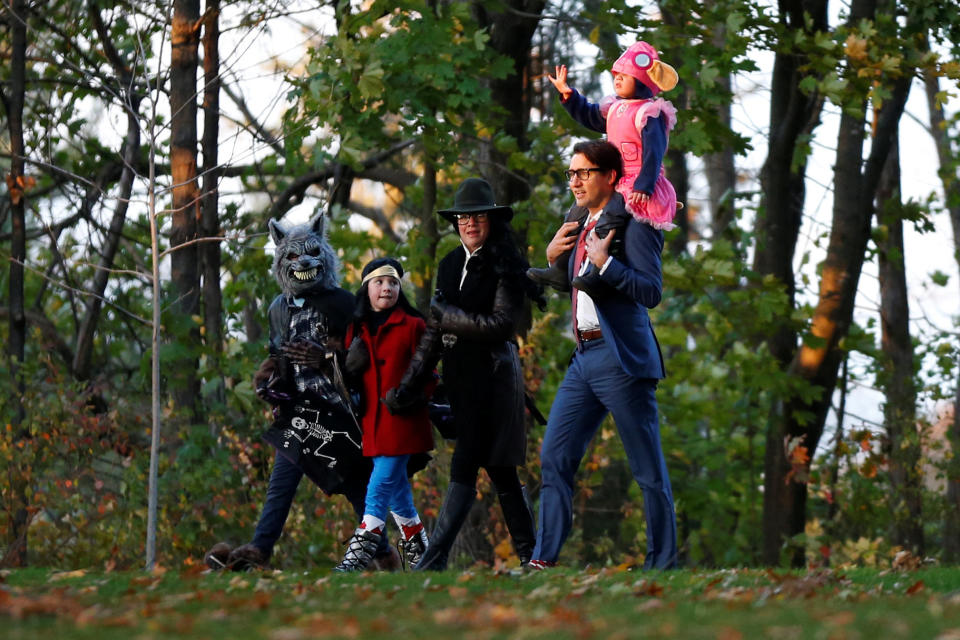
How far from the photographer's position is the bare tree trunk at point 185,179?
12.4m

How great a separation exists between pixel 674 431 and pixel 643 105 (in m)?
10.9

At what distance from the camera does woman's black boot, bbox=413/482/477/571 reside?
24.8 ft

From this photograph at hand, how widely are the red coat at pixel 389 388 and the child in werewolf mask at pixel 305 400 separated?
40cm

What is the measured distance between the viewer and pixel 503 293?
25.0ft

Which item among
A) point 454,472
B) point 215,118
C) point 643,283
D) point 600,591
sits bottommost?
point 600,591

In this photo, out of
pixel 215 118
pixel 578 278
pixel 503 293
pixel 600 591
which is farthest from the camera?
pixel 215 118

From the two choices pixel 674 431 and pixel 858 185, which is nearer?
pixel 858 185

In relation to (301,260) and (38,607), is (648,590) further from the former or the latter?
(301,260)

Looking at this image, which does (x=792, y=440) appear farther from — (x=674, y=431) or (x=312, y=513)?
(x=312, y=513)

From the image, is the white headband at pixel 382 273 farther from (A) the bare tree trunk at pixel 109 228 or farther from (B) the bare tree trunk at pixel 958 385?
(B) the bare tree trunk at pixel 958 385

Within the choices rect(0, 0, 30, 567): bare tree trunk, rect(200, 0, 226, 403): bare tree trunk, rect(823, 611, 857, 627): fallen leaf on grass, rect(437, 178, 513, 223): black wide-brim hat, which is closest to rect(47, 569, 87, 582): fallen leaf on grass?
rect(437, 178, 513, 223): black wide-brim hat

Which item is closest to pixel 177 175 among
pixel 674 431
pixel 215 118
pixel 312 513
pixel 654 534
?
pixel 215 118

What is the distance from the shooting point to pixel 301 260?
27.9 feet

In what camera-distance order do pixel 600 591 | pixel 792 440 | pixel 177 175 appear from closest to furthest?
pixel 600 591 → pixel 177 175 → pixel 792 440
